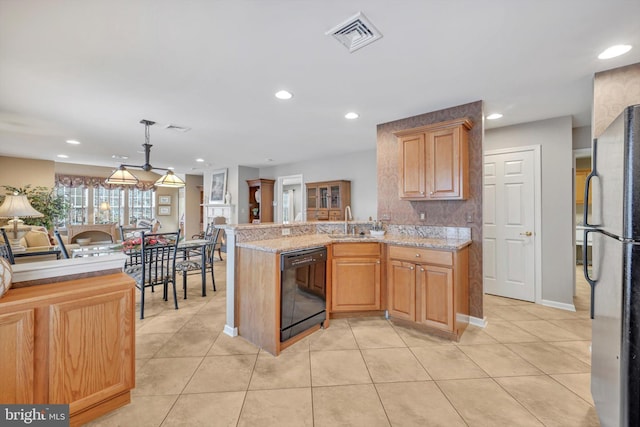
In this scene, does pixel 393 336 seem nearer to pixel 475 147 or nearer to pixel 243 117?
pixel 475 147

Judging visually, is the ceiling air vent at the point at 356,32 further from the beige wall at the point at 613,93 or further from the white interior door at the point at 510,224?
the white interior door at the point at 510,224

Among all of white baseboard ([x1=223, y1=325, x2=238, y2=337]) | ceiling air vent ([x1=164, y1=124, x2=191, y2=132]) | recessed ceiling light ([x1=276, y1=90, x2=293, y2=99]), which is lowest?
white baseboard ([x1=223, y1=325, x2=238, y2=337])

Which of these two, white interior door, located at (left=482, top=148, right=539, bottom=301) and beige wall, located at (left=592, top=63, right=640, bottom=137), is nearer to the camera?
beige wall, located at (left=592, top=63, right=640, bottom=137)

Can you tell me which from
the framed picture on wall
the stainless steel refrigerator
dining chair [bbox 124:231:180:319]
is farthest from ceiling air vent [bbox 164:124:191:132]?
the stainless steel refrigerator

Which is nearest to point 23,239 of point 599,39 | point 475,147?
point 475,147

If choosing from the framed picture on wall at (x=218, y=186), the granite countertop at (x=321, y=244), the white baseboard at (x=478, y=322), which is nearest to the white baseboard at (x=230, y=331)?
the granite countertop at (x=321, y=244)

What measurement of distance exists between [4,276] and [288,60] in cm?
225

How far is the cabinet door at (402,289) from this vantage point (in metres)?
2.85

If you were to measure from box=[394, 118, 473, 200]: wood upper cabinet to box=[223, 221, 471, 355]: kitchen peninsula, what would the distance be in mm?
505

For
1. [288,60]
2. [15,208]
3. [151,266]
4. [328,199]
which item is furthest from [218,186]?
[288,60]

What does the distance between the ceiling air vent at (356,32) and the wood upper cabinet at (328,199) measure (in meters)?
3.91

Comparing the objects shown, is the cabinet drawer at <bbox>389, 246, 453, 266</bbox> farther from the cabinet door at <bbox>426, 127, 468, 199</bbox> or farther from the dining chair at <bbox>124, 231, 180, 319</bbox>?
the dining chair at <bbox>124, 231, 180, 319</bbox>

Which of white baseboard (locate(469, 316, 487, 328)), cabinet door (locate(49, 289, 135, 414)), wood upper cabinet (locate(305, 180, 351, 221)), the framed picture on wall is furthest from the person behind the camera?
the framed picture on wall

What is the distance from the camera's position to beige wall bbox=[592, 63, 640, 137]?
89.6 inches
